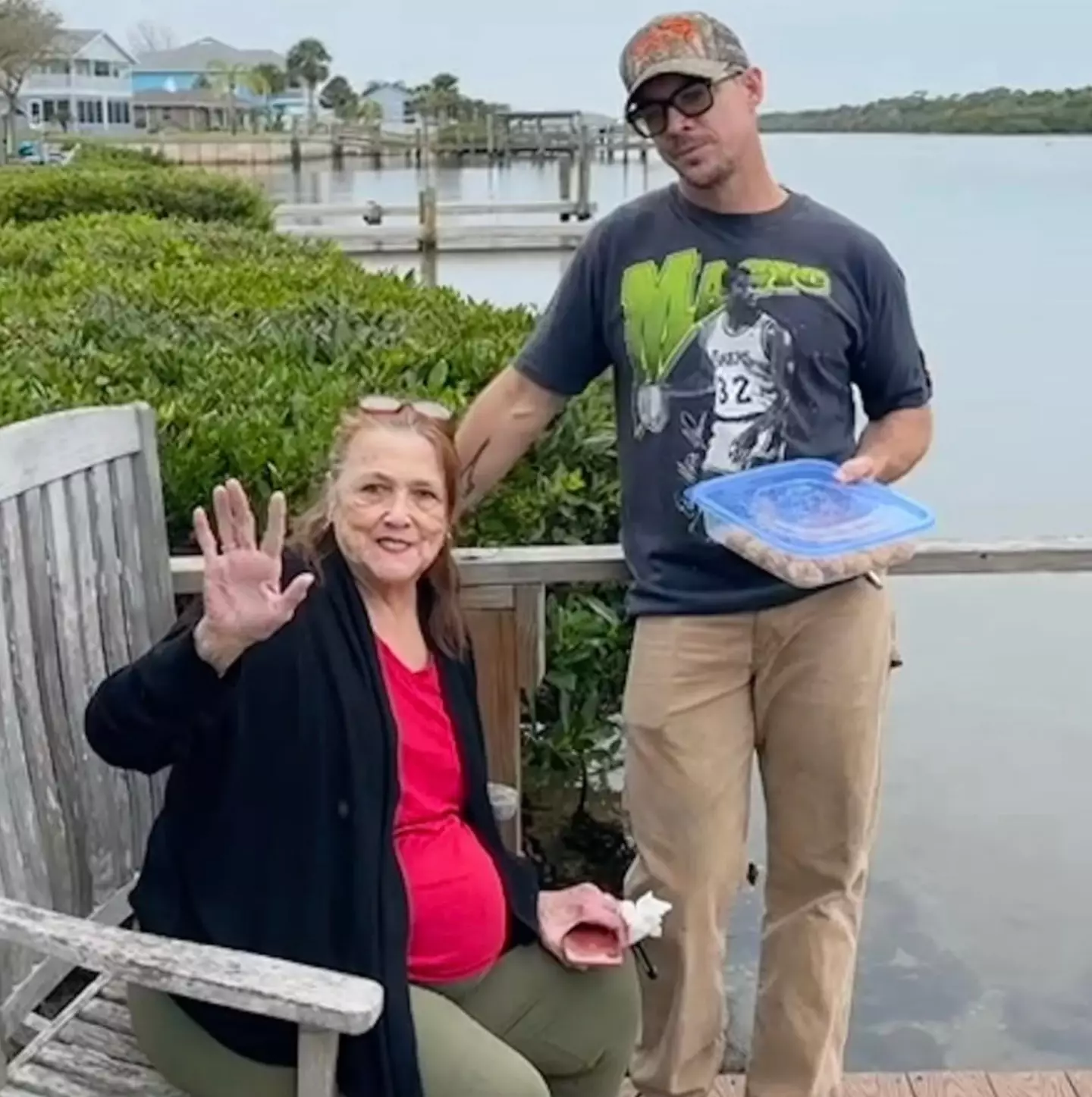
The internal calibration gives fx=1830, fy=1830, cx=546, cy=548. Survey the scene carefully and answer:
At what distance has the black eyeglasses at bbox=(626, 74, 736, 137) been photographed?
267 cm

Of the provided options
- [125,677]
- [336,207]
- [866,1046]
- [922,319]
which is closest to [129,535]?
[125,677]

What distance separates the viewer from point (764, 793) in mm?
2949

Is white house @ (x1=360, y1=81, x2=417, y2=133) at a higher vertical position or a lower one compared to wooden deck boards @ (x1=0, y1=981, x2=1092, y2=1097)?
lower

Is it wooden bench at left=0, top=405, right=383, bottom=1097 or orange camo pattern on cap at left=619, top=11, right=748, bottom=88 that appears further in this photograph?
orange camo pattern on cap at left=619, top=11, right=748, bottom=88

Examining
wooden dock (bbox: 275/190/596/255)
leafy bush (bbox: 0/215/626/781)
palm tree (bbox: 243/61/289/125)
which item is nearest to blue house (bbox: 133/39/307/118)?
palm tree (bbox: 243/61/289/125)

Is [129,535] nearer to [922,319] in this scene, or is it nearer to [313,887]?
[313,887]

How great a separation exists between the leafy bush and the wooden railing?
1.21ft

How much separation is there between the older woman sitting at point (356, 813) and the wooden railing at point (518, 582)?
1.16ft

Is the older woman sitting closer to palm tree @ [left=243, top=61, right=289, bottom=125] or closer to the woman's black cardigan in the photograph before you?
the woman's black cardigan

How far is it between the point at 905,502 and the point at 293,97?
11948 centimetres

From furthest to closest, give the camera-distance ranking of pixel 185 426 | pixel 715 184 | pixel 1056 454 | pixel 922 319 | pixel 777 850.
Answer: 1. pixel 922 319
2. pixel 1056 454
3. pixel 185 426
4. pixel 777 850
5. pixel 715 184

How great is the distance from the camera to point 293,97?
385 ft

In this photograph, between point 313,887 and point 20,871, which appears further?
point 20,871

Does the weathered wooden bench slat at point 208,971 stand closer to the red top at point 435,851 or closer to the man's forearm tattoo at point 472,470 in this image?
the red top at point 435,851
